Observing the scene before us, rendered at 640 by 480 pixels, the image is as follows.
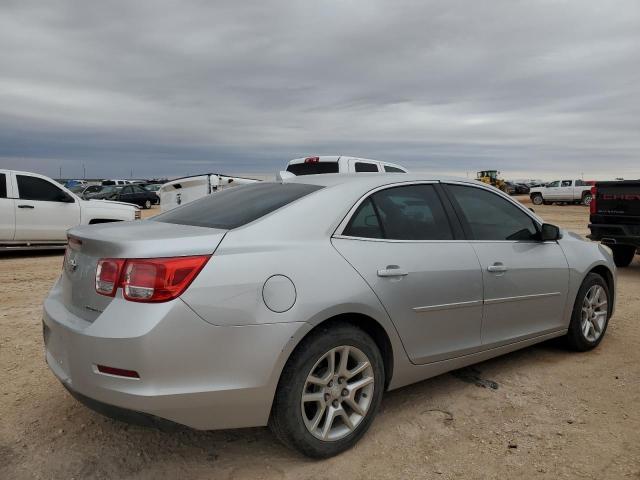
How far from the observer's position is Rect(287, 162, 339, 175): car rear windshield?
11.6 m

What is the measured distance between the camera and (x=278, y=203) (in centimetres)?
318

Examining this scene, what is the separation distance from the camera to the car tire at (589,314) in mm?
4602

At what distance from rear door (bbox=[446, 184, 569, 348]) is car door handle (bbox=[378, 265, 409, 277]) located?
784 millimetres

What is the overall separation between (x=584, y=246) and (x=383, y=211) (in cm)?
236

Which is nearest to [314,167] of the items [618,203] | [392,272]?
[618,203]

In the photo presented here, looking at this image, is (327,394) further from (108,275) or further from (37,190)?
(37,190)

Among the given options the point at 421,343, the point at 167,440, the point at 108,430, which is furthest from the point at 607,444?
the point at 108,430

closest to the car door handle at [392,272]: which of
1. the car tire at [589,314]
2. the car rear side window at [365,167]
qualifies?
the car tire at [589,314]

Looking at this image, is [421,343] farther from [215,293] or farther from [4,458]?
[4,458]

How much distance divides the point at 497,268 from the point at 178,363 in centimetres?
229

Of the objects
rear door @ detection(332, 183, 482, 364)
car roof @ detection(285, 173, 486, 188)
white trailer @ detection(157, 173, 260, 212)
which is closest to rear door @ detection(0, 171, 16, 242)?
white trailer @ detection(157, 173, 260, 212)

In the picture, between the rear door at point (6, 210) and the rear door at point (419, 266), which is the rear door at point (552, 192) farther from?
the rear door at point (419, 266)

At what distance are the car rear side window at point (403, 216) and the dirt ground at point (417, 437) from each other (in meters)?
1.15

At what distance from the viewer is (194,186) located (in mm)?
11695
